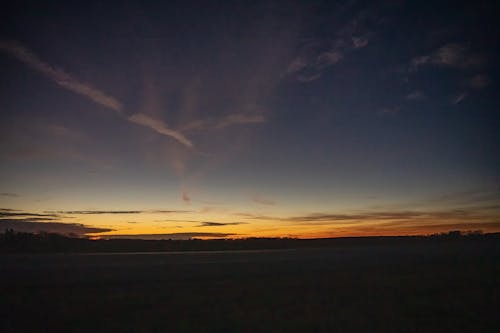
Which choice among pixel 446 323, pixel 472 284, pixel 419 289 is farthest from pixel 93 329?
pixel 472 284

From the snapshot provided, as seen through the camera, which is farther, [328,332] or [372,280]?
[372,280]

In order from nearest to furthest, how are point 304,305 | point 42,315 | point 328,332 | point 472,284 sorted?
1. point 328,332
2. point 42,315
3. point 304,305
4. point 472,284

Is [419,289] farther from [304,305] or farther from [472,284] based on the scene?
[304,305]

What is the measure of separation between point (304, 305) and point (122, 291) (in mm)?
8855

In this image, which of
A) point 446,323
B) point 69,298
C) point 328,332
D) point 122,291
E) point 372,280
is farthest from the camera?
point 372,280

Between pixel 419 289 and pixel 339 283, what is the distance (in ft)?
13.0

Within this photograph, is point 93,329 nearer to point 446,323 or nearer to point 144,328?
point 144,328

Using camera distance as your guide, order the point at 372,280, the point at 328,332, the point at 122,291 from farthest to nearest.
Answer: the point at 372,280 → the point at 122,291 → the point at 328,332

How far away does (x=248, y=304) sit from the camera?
639 inches

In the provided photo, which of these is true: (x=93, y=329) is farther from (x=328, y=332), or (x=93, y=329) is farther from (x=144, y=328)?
(x=328, y=332)

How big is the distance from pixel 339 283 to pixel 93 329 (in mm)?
13286

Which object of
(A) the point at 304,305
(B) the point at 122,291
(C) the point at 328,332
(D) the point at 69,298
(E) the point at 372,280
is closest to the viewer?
(C) the point at 328,332

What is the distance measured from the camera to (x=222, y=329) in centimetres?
1255

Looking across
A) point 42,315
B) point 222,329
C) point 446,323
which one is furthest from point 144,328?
point 446,323
